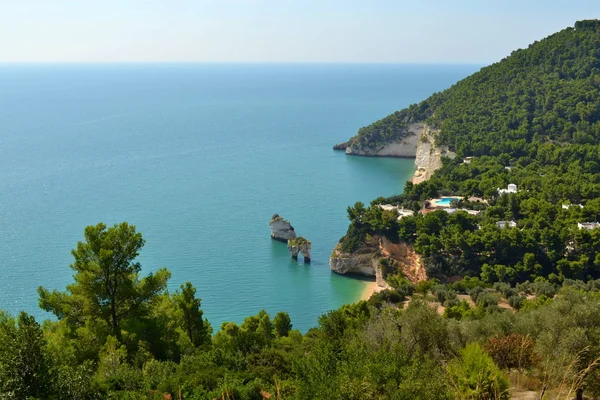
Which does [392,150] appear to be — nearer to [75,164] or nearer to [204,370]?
[75,164]

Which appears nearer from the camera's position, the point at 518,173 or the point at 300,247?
the point at 300,247

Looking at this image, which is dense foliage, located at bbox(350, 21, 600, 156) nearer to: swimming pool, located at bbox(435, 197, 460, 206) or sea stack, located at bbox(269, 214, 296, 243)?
swimming pool, located at bbox(435, 197, 460, 206)

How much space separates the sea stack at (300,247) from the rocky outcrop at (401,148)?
3700 centimetres

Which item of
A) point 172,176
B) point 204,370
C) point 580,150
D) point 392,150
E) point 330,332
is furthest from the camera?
point 392,150

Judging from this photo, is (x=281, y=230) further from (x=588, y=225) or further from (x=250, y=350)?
(x=250, y=350)

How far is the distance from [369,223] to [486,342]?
76.0 feet

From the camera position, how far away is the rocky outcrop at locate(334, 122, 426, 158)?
70438mm

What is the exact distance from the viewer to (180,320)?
57.8ft

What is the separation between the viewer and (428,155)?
60.9 m

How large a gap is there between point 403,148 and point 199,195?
30.7 metres

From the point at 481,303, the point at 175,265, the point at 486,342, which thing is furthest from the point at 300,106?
the point at 486,342

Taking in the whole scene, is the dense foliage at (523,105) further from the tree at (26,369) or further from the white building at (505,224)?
the tree at (26,369)

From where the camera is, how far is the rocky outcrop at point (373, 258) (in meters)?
34.7

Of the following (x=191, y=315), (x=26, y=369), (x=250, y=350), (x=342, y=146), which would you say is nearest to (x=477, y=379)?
(x=26, y=369)
